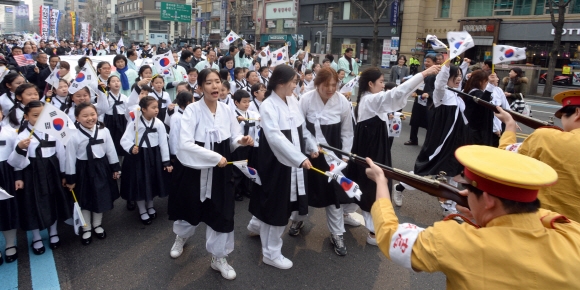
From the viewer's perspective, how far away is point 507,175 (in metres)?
1.44

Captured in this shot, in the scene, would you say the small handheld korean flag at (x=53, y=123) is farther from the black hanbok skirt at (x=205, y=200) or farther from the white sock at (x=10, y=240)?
the black hanbok skirt at (x=205, y=200)

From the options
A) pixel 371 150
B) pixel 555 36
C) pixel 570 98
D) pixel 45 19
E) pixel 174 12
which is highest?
pixel 174 12

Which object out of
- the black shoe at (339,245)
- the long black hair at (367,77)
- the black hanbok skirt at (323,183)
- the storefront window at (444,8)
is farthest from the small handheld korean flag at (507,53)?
the storefront window at (444,8)

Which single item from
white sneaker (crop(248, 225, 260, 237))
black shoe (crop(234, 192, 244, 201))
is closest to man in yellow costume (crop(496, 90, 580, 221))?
white sneaker (crop(248, 225, 260, 237))

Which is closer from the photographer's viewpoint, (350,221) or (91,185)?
(91,185)

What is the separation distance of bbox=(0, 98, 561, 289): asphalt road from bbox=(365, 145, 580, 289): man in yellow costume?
193 centimetres

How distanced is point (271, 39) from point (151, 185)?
40.9 m

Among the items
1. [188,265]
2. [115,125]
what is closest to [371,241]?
[188,265]

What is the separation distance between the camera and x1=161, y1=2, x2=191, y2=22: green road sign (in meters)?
40.3

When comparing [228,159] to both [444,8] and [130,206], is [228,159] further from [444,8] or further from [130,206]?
[444,8]

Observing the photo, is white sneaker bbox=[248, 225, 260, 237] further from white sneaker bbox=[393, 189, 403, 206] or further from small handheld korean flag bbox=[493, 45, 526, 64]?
small handheld korean flag bbox=[493, 45, 526, 64]

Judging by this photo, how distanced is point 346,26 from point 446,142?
105 feet

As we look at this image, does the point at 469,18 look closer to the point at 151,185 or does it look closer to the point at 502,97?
the point at 502,97

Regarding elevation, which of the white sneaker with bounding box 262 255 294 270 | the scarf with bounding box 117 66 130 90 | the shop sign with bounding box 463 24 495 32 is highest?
the shop sign with bounding box 463 24 495 32
